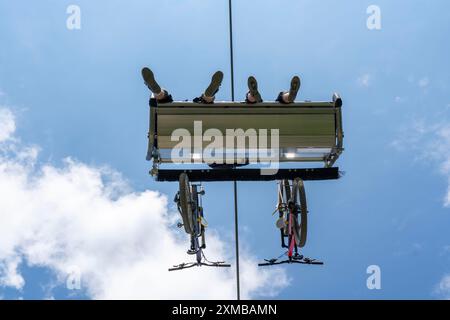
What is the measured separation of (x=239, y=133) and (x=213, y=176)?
0.81 metres

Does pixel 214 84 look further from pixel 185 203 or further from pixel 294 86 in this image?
pixel 185 203

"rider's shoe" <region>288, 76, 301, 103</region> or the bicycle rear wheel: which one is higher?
"rider's shoe" <region>288, 76, 301, 103</region>

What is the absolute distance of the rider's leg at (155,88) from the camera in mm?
5594

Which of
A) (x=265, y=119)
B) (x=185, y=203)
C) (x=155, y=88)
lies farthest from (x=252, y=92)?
(x=185, y=203)

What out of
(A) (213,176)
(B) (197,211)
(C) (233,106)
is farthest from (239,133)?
(B) (197,211)

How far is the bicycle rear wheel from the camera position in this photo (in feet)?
20.3

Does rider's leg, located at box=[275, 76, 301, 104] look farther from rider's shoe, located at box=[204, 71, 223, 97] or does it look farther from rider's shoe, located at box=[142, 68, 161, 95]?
rider's shoe, located at box=[142, 68, 161, 95]

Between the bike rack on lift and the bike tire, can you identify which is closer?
the bike rack on lift

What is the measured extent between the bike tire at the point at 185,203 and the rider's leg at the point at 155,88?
1003 millimetres

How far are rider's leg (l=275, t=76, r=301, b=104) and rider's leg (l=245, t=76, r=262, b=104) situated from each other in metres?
0.24

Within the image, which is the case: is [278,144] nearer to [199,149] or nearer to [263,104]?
[263,104]

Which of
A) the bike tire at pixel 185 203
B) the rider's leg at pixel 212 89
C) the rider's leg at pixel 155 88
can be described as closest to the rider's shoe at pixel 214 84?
the rider's leg at pixel 212 89

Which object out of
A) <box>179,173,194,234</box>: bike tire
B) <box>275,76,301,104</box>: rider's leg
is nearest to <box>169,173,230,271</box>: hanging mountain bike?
<box>179,173,194,234</box>: bike tire

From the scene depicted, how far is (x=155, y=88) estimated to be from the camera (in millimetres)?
5660
